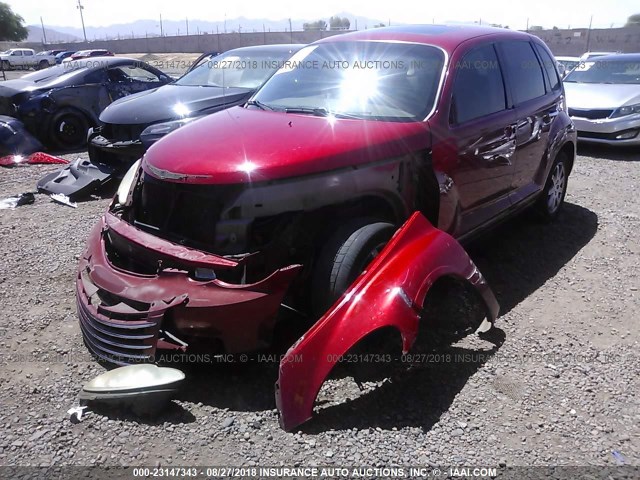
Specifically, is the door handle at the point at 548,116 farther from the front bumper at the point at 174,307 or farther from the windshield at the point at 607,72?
the windshield at the point at 607,72

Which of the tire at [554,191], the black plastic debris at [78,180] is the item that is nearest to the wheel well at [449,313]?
the tire at [554,191]

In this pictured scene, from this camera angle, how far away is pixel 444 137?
353 cm

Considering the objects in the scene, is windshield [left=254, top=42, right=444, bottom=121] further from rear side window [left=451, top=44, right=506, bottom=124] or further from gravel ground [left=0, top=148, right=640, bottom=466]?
gravel ground [left=0, top=148, right=640, bottom=466]

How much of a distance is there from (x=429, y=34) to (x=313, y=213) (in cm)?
197

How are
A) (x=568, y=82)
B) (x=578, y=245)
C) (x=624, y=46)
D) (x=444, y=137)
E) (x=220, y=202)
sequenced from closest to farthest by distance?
(x=220, y=202)
(x=444, y=137)
(x=578, y=245)
(x=568, y=82)
(x=624, y=46)

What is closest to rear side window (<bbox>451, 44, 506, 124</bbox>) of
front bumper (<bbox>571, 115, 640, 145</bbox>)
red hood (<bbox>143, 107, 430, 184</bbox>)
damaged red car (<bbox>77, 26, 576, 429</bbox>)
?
damaged red car (<bbox>77, 26, 576, 429</bbox>)

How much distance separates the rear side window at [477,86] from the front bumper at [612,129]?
5204 millimetres

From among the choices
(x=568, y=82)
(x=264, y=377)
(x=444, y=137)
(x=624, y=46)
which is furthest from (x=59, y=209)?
(x=624, y=46)

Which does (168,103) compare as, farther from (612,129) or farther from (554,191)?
(612,129)

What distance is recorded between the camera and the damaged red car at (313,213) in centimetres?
269

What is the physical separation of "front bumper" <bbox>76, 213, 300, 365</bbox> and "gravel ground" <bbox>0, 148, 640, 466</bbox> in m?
0.34

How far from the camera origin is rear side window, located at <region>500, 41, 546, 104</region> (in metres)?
4.43

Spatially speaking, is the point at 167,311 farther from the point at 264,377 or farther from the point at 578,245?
the point at 578,245

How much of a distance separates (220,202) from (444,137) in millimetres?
1571
